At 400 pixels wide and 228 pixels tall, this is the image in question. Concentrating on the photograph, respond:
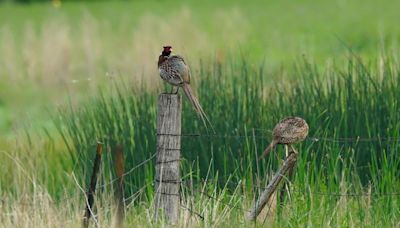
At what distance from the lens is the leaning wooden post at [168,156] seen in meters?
5.99

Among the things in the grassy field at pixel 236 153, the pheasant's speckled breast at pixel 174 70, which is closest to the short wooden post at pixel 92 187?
the grassy field at pixel 236 153

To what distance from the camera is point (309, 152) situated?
23.8 feet

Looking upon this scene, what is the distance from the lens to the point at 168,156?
19.7 feet

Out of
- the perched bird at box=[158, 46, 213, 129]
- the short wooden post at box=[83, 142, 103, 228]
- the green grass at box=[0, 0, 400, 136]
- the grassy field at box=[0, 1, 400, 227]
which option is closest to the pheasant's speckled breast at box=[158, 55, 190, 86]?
the perched bird at box=[158, 46, 213, 129]

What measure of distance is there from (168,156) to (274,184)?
0.54 metres

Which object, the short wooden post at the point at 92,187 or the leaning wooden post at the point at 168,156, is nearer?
the short wooden post at the point at 92,187

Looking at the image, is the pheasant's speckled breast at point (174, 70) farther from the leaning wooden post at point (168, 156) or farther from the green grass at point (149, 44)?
the green grass at point (149, 44)

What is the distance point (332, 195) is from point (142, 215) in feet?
3.26

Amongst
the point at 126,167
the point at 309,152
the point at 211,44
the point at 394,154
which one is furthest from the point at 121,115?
the point at 211,44

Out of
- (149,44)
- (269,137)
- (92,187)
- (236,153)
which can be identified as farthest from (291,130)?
(149,44)

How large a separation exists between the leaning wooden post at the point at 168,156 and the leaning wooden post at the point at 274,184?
40 centimetres

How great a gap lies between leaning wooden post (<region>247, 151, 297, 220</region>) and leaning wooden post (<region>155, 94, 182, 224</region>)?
15.8 inches

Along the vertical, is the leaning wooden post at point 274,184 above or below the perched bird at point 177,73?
below

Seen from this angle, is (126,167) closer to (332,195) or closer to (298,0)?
(332,195)
